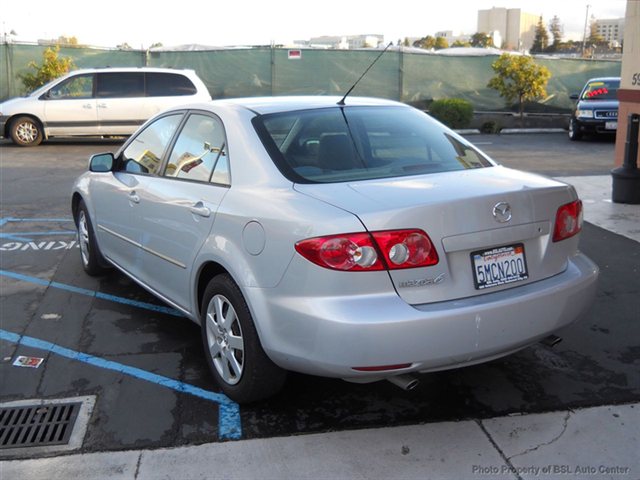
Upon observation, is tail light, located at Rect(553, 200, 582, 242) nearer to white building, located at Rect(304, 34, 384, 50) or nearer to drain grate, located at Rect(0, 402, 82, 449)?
drain grate, located at Rect(0, 402, 82, 449)

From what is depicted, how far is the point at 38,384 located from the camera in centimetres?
417

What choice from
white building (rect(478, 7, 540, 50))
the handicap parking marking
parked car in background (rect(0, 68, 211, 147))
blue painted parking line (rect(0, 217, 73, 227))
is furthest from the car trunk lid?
white building (rect(478, 7, 540, 50))

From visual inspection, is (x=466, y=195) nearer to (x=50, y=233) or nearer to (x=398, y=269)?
(x=398, y=269)

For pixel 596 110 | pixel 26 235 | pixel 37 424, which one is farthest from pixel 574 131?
pixel 37 424

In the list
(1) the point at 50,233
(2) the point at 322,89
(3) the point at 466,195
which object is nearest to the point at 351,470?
(3) the point at 466,195

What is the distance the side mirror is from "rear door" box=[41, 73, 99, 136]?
38.1ft

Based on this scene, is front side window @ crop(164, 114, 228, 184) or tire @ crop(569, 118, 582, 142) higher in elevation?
front side window @ crop(164, 114, 228, 184)

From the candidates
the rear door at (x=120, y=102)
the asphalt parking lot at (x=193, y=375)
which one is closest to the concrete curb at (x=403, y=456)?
the asphalt parking lot at (x=193, y=375)

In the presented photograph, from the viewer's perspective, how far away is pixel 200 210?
3990mm

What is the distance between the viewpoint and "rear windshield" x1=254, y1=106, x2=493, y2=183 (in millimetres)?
3820

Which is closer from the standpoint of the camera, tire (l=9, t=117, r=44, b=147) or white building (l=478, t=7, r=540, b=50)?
tire (l=9, t=117, r=44, b=147)

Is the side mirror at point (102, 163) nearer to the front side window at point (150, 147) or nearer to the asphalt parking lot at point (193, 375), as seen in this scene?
the front side window at point (150, 147)

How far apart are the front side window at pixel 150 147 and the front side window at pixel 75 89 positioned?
11825 mm

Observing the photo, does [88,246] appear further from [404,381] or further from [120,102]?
[120,102]
